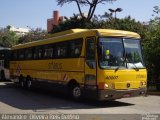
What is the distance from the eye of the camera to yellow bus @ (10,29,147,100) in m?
14.8

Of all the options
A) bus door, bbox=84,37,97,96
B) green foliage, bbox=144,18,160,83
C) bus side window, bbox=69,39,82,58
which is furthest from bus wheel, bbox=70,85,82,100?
green foliage, bbox=144,18,160,83

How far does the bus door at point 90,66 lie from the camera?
15.0 m

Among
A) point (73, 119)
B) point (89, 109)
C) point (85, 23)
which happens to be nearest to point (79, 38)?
point (89, 109)

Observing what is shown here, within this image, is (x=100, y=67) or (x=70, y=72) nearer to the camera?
(x=100, y=67)

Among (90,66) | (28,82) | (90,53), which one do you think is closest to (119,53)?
(90,53)

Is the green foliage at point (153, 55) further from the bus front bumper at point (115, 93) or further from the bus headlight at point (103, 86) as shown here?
the bus headlight at point (103, 86)

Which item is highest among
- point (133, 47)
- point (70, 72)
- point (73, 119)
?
point (133, 47)

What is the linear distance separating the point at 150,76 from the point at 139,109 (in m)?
9.32

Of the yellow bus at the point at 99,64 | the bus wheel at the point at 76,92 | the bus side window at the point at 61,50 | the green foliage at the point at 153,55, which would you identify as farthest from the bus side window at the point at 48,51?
the green foliage at the point at 153,55

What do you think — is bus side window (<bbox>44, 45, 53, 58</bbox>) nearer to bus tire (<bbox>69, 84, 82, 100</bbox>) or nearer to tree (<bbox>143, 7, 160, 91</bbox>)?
bus tire (<bbox>69, 84, 82, 100</bbox>)

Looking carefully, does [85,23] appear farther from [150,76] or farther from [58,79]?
[58,79]

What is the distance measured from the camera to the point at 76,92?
1653cm

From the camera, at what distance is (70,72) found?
17.0 metres

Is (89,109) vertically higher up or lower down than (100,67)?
lower down
